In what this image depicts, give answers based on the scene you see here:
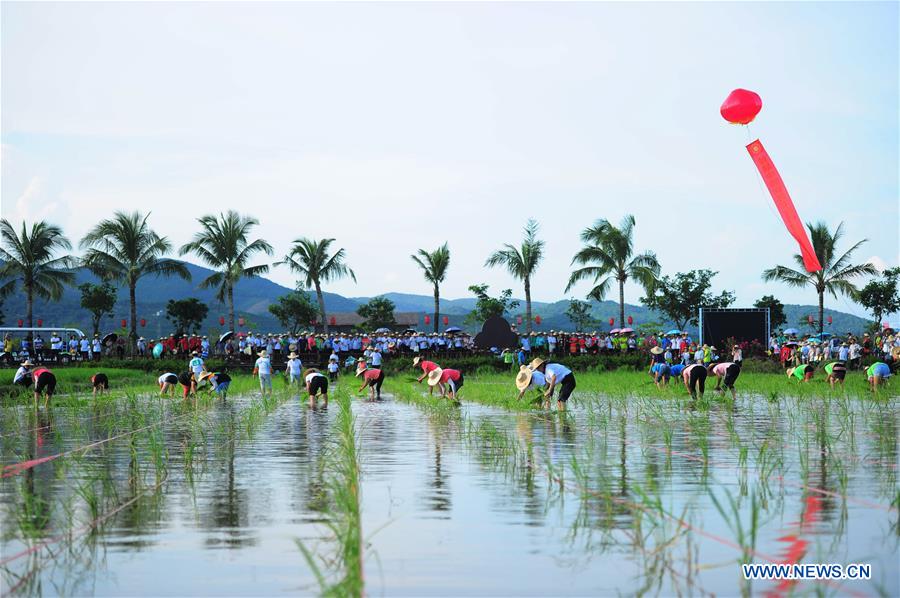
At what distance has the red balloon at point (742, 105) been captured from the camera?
20375 millimetres

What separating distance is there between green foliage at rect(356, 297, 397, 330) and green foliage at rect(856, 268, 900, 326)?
147ft

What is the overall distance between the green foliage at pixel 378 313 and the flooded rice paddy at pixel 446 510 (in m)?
81.4

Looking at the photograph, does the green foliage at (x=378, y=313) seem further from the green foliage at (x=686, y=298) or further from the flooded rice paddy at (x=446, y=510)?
the flooded rice paddy at (x=446, y=510)

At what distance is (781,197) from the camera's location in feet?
73.8

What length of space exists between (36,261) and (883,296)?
49.4m

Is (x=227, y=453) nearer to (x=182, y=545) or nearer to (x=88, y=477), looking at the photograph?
(x=88, y=477)

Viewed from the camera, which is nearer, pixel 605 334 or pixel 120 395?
pixel 120 395

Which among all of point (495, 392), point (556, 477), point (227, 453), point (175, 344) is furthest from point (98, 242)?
point (556, 477)

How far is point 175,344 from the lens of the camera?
46938mm

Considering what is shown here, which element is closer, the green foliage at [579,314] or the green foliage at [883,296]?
the green foliage at [883,296]

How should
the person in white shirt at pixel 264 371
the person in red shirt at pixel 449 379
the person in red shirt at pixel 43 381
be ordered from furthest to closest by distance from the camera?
the person in white shirt at pixel 264 371 < the person in red shirt at pixel 449 379 < the person in red shirt at pixel 43 381

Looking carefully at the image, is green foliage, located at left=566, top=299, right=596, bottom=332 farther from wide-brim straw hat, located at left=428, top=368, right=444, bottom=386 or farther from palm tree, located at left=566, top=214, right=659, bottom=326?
wide-brim straw hat, located at left=428, top=368, right=444, bottom=386

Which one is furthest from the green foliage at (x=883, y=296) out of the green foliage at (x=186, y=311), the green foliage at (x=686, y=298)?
the green foliage at (x=186, y=311)

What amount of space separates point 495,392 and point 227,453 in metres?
13.9
